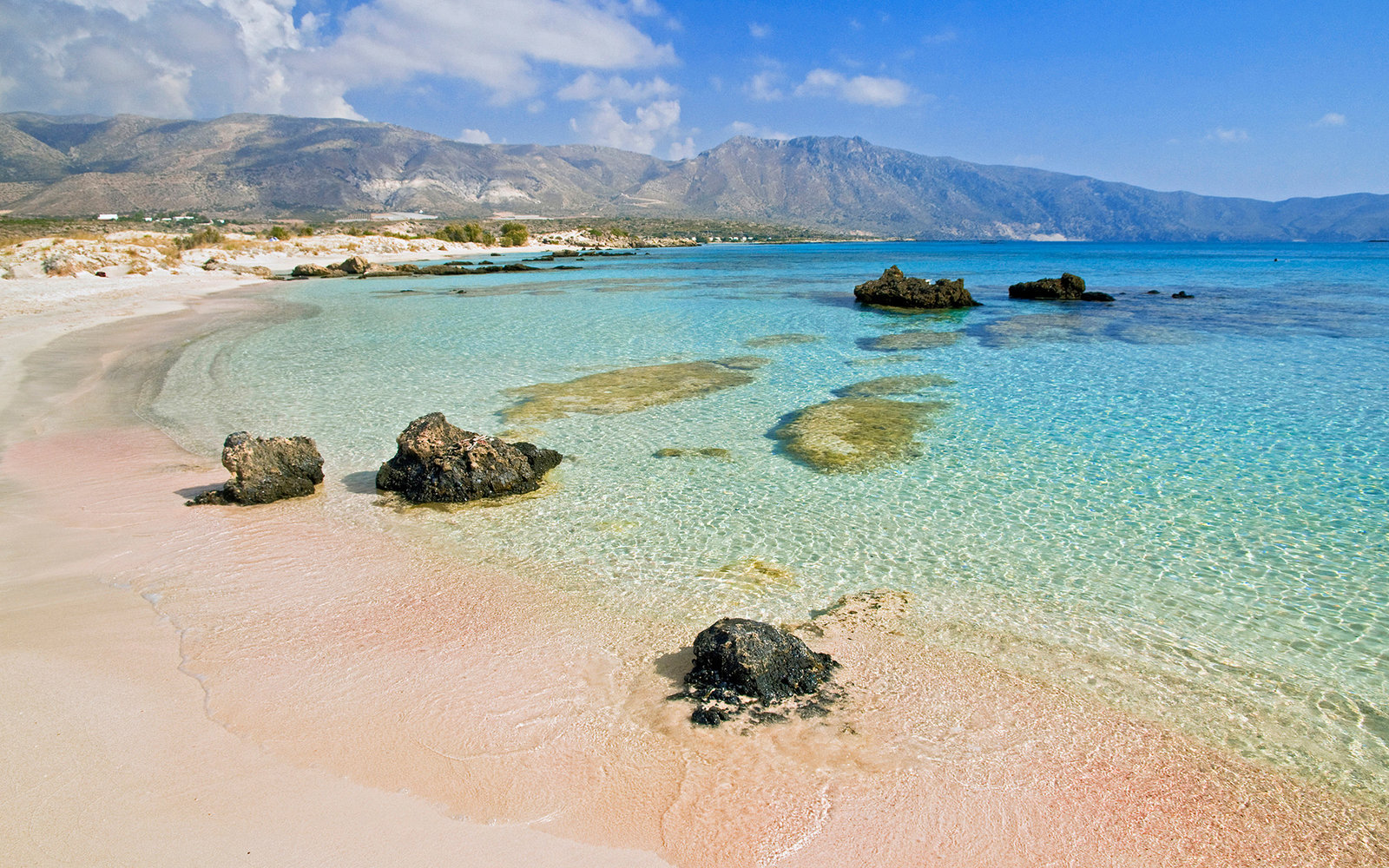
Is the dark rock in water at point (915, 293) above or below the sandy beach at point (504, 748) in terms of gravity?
above

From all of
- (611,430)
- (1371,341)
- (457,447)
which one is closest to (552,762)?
(457,447)

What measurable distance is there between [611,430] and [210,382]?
1002 centimetres

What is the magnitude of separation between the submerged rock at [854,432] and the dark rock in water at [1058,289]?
24.6 metres

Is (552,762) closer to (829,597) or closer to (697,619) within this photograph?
(697,619)

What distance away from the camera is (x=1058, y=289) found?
33.7m

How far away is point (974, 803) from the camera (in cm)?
385

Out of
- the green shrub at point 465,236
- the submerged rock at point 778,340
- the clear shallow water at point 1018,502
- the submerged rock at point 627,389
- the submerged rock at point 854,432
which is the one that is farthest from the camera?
the green shrub at point 465,236

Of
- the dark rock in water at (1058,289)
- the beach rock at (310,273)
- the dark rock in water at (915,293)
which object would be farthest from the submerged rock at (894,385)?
the beach rock at (310,273)

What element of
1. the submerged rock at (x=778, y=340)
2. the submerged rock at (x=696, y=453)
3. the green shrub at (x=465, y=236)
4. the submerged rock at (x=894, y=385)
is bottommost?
the submerged rock at (x=696, y=453)

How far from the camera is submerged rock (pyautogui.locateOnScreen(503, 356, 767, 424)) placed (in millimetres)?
13000

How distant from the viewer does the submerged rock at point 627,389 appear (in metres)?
13.0

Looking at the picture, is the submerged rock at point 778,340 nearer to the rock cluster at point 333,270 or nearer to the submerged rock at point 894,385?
the submerged rock at point 894,385

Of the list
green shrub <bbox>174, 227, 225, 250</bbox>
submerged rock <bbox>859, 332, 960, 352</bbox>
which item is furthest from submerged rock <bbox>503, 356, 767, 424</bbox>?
green shrub <bbox>174, 227, 225, 250</bbox>

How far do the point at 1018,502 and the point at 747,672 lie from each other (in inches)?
203
